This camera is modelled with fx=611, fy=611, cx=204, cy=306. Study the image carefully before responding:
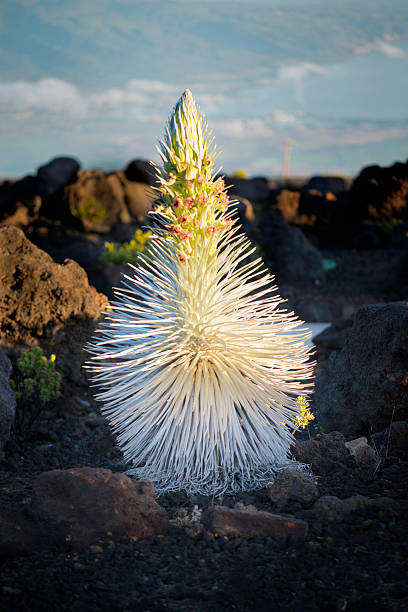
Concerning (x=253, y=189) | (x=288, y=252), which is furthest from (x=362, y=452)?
(x=253, y=189)

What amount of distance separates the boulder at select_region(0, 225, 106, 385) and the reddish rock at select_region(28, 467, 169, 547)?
2406 mm

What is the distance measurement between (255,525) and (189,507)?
552mm

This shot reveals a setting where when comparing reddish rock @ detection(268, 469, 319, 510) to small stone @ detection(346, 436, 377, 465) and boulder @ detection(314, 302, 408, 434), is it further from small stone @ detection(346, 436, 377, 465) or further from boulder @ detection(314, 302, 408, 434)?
boulder @ detection(314, 302, 408, 434)

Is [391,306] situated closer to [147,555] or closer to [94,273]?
[147,555]

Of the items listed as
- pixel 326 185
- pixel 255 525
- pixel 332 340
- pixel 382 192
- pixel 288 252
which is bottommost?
pixel 255 525

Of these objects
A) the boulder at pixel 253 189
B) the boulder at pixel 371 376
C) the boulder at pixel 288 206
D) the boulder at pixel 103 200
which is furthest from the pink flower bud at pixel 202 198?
the boulder at pixel 253 189

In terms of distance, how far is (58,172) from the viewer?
75.0 ft

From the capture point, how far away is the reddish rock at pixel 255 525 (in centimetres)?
296

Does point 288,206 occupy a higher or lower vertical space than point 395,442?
higher

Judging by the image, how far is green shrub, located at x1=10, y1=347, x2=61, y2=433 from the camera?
4641 mm

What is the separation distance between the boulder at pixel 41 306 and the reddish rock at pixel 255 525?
2.79 m

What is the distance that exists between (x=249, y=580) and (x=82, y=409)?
293 cm

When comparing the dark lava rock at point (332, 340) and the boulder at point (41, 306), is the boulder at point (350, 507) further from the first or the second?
the dark lava rock at point (332, 340)

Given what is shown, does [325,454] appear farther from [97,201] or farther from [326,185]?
[326,185]
